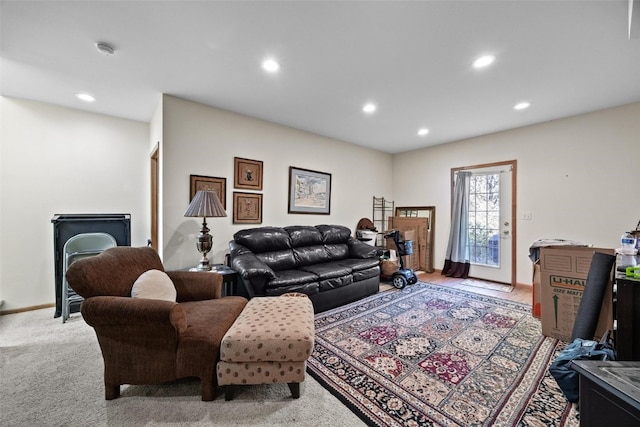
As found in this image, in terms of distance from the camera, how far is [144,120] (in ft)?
12.2

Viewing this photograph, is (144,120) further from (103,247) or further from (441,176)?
(441,176)

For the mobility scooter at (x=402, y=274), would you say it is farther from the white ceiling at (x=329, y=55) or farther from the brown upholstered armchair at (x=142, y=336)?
the brown upholstered armchair at (x=142, y=336)

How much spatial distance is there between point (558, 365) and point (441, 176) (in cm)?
390

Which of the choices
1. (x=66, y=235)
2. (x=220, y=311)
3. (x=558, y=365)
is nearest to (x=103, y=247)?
(x=66, y=235)

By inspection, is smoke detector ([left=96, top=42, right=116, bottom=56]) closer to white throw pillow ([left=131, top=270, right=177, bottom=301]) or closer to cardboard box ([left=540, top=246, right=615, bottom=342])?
white throw pillow ([left=131, top=270, right=177, bottom=301])

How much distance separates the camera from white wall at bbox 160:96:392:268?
120 inches

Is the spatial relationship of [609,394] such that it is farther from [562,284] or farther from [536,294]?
[536,294]

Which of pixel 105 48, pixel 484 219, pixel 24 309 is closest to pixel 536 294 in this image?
pixel 484 219

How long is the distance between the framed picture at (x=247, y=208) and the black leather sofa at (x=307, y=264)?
12.0 inches

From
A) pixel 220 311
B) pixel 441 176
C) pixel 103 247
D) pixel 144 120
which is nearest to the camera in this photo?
pixel 220 311

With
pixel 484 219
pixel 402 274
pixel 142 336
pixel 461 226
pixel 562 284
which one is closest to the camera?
pixel 142 336

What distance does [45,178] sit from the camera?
3.12 meters

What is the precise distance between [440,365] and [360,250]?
2.18 metres

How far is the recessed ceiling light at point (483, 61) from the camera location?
2.21 meters
